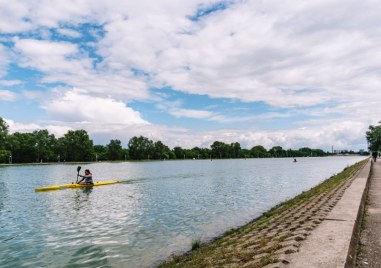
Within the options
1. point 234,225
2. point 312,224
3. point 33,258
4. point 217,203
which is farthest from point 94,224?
point 312,224

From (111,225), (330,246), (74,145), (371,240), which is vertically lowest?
(111,225)

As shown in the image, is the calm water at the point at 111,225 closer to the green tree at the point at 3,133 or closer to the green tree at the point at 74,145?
the green tree at the point at 3,133

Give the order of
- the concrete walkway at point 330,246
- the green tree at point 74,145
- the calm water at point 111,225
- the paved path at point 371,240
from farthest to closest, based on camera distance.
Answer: the green tree at point 74,145, the calm water at point 111,225, the paved path at point 371,240, the concrete walkway at point 330,246

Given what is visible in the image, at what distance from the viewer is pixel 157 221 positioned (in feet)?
73.0

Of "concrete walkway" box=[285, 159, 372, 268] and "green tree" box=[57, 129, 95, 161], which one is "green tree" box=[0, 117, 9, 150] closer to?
"green tree" box=[57, 129, 95, 161]

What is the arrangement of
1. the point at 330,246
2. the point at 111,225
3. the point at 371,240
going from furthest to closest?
1. the point at 111,225
2. the point at 371,240
3. the point at 330,246

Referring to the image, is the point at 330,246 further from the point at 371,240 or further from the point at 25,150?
the point at 25,150

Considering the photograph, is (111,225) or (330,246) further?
(111,225)

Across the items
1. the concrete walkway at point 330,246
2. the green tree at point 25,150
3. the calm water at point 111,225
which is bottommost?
the calm water at point 111,225

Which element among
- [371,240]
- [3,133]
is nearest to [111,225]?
[371,240]

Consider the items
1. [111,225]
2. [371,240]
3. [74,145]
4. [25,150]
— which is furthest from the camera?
[74,145]

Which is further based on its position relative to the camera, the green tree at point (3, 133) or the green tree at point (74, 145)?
the green tree at point (74, 145)

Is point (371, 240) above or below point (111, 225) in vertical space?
above

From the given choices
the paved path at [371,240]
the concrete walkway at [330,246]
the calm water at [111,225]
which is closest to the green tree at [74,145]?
the calm water at [111,225]
